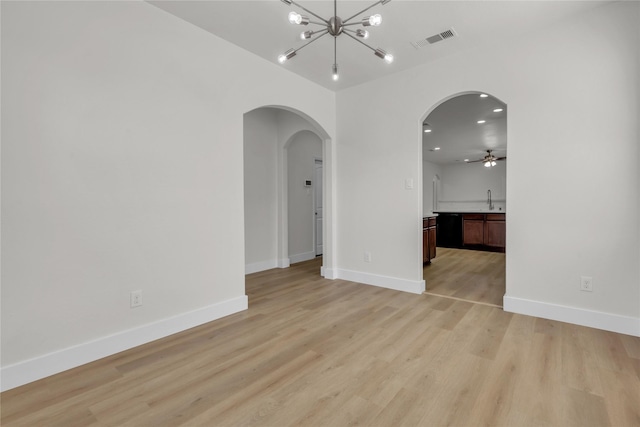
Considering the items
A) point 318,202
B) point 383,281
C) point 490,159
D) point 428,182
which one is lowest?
point 383,281

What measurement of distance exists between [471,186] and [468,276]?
5.95 m

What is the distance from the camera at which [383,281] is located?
3.94 meters

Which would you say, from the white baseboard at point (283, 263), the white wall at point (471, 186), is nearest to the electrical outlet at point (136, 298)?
the white baseboard at point (283, 263)

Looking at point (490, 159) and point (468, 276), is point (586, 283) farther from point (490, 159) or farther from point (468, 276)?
point (490, 159)

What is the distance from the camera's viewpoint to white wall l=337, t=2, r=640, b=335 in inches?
97.4

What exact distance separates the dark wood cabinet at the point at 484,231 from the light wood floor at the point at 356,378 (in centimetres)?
465

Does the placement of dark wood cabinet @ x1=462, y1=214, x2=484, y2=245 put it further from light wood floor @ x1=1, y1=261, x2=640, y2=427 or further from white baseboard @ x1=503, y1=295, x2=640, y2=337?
light wood floor @ x1=1, y1=261, x2=640, y2=427

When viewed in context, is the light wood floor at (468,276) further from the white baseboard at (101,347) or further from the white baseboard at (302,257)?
the white baseboard at (101,347)

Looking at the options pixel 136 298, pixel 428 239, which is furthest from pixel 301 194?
pixel 136 298

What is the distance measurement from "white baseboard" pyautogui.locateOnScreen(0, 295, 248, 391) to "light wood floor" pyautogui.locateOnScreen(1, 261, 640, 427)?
62 millimetres

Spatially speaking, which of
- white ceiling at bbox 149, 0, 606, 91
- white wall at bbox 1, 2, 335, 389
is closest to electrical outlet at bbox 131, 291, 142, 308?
white wall at bbox 1, 2, 335, 389

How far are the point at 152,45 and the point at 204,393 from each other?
104 inches

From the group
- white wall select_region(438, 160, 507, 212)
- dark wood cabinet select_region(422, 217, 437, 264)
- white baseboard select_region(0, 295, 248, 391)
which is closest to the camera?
white baseboard select_region(0, 295, 248, 391)

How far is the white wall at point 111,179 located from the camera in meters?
1.86
